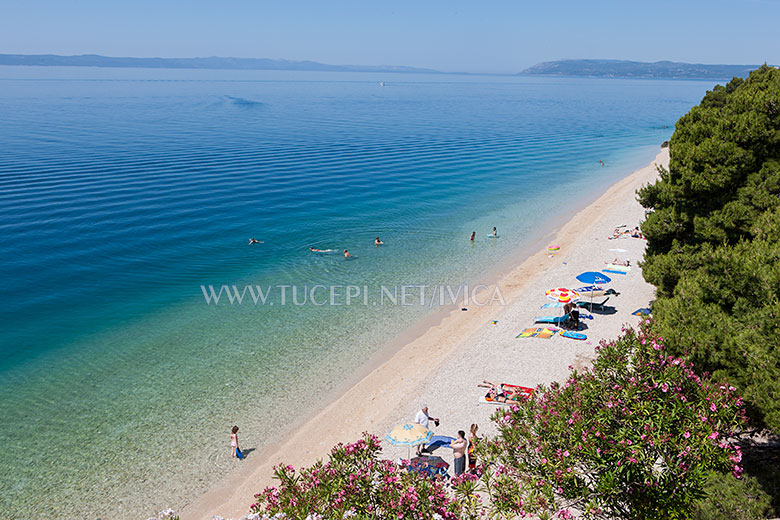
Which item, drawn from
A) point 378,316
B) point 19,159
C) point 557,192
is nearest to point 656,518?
point 378,316

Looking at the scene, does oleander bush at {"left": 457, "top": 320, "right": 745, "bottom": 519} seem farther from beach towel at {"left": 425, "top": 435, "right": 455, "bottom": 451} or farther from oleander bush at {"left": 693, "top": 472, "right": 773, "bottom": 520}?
beach towel at {"left": 425, "top": 435, "right": 455, "bottom": 451}

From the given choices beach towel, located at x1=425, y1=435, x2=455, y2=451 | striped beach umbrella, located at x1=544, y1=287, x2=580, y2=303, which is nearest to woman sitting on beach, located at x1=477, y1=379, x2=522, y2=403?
beach towel, located at x1=425, y1=435, x2=455, y2=451

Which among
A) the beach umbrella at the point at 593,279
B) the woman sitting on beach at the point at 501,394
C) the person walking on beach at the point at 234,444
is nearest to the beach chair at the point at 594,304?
the beach umbrella at the point at 593,279

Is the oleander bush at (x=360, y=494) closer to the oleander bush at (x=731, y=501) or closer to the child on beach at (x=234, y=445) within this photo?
the oleander bush at (x=731, y=501)

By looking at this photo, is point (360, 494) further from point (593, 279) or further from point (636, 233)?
point (636, 233)

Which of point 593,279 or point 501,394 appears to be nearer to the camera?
point 501,394

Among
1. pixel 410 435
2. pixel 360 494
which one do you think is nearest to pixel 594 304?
pixel 410 435
